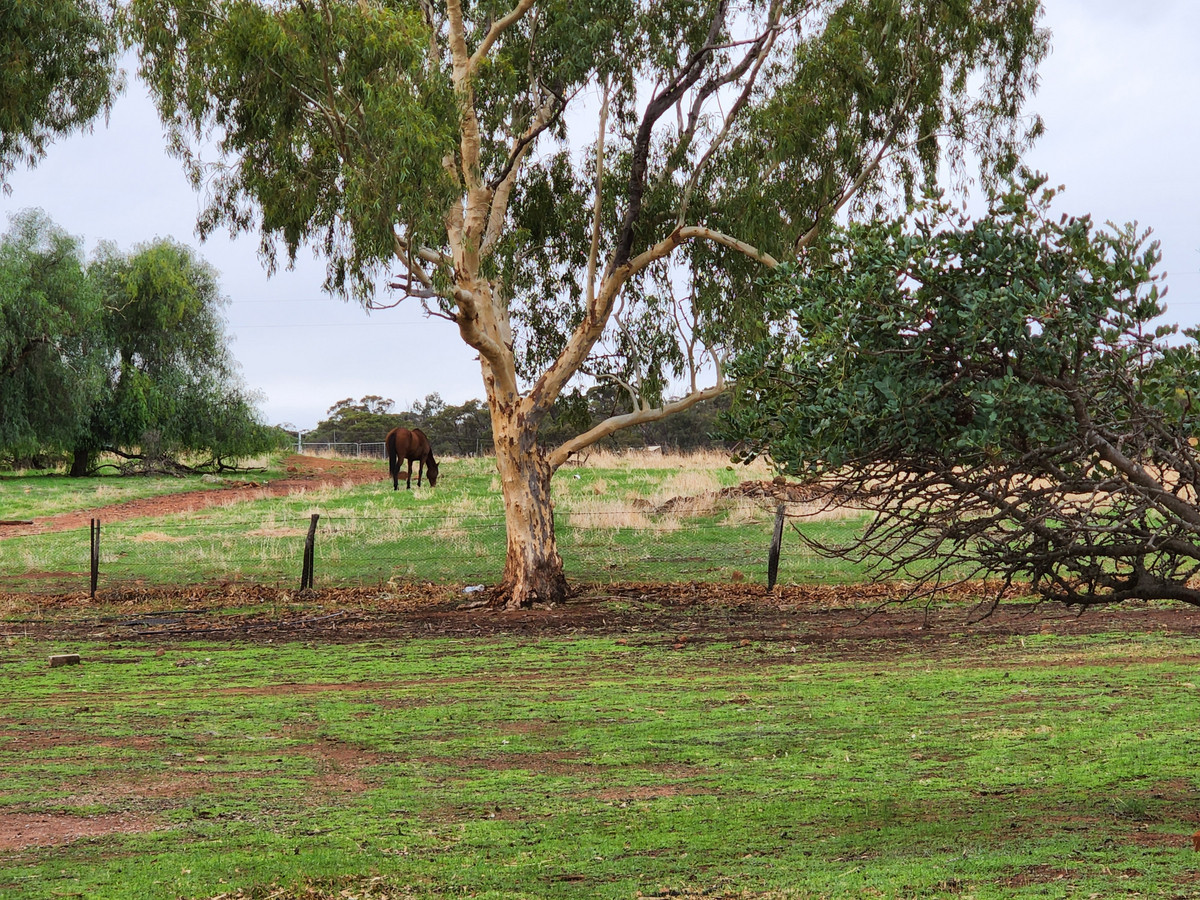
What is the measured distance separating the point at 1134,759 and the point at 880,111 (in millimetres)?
12507

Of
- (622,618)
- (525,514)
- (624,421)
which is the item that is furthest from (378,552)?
(622,618)

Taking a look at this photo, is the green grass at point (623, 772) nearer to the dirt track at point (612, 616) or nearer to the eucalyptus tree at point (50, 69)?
the dirt track at point (612, 616)

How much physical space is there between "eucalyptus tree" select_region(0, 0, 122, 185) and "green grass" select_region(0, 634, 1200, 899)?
8.81 metres

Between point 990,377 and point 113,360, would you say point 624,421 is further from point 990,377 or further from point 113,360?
point 113,360

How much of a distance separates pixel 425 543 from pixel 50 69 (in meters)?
11.3

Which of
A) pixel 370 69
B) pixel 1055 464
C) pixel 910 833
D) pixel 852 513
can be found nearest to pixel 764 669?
pixel 910 833

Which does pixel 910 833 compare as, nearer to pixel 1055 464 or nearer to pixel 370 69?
pixel 1055 464

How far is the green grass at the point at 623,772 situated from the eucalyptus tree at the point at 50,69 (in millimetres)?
8812

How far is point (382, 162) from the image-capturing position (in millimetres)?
15766

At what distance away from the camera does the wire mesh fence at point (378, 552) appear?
21.7 metres

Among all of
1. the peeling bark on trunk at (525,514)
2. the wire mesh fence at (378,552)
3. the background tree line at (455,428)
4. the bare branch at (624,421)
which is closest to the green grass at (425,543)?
the wire mesh fence at (378,552)

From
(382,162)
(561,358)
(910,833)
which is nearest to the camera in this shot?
(910,833)

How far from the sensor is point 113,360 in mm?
45219

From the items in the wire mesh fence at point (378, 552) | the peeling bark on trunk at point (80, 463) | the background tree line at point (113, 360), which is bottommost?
the wire mesh fence at point (378, 552)
